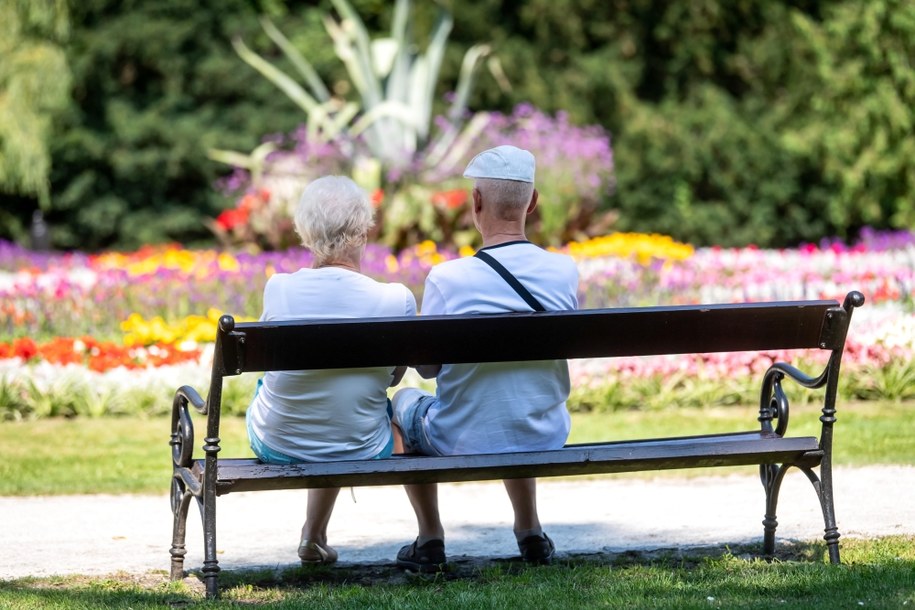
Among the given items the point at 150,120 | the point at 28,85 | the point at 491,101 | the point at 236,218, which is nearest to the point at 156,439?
the point at 236,218

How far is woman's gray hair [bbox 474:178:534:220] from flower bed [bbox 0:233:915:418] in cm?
377

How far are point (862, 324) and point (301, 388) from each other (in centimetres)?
542

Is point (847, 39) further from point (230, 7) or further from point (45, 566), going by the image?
point (45, 566)

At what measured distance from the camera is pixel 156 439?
271 inches

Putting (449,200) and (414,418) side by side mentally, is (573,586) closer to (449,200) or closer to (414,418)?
(414,418)

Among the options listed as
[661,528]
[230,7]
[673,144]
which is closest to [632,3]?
[673,144]

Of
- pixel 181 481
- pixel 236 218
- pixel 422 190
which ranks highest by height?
pixel 422 190

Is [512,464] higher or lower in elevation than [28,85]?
lower

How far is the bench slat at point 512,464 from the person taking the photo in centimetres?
365

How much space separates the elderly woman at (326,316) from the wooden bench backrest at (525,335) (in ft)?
0.69

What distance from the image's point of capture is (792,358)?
25.4 feet

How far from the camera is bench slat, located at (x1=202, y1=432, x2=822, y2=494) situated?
365 centimetres

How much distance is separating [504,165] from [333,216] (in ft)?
1.73

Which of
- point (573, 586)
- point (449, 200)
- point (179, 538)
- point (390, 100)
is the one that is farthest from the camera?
point (390, 100)
